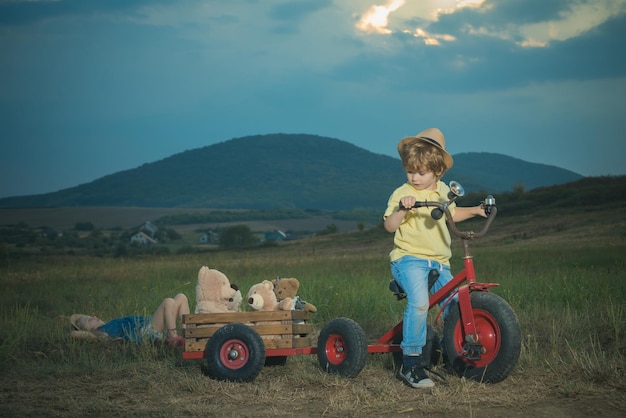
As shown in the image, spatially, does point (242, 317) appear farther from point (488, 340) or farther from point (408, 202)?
point (488, 340)

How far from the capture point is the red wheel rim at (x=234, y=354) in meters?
6.85

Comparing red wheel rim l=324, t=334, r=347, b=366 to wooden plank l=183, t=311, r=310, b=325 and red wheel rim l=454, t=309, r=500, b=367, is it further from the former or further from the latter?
red wheel rim l=454, t=309, r=500, b=367

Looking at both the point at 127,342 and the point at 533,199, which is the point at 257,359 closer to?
the point at 127,342

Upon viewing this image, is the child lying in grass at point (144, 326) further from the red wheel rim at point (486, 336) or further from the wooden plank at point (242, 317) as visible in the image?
the red wheel rim at point (486, 336)

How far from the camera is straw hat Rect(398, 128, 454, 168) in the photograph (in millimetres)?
6520

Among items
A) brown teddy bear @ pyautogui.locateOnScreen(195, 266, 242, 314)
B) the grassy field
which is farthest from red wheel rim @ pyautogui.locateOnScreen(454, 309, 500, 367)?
brown teddy bear @ pyautogui.locateOnScreen(195, 266, 242, 314)

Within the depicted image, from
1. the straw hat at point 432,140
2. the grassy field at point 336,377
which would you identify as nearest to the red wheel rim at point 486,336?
the grassy field at point 336,377

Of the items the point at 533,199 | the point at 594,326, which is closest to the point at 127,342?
the point at 594,326

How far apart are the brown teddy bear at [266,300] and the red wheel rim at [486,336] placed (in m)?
1.77

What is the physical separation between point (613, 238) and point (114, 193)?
163 m

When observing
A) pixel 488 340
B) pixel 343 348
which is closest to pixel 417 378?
pixel 488 340

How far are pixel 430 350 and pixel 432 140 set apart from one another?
1.82 meters

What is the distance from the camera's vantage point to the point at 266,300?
736cm

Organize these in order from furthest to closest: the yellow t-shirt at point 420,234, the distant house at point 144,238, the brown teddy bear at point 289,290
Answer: the distant house at point 144,238 < the brown teddy bear at point 289,290 < the yellow t-shirt at point 420,234
